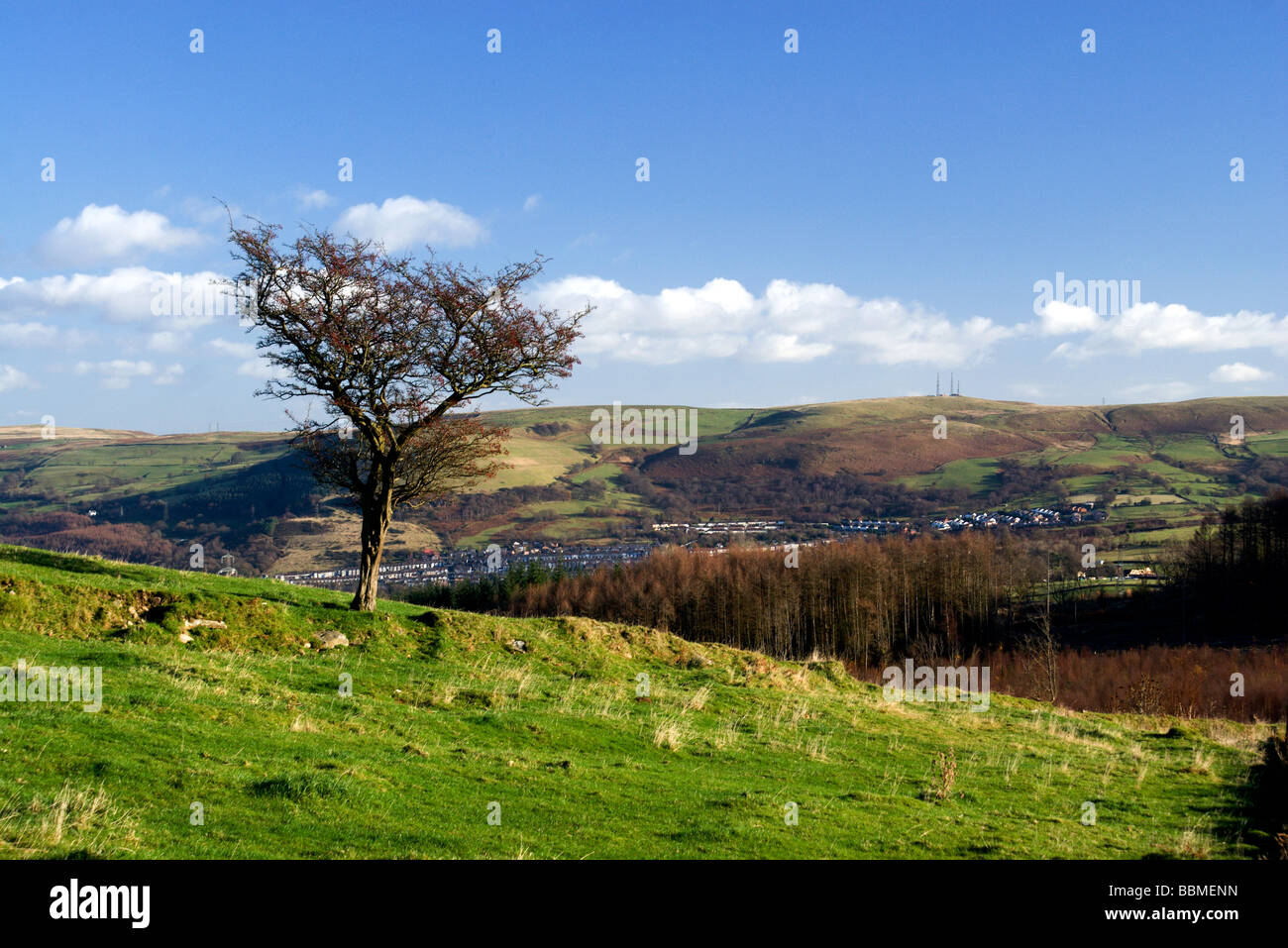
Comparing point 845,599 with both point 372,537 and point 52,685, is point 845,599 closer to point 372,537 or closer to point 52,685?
point 372,537

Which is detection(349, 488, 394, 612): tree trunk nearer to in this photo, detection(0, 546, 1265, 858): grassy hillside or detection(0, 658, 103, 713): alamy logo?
detection(0, 546, 1265, 858): grassy hillside

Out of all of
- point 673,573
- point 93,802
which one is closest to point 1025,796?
point 93,802

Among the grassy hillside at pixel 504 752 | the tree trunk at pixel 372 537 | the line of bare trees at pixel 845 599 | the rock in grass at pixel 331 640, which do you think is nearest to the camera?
the grassy hillside at pixel 504 752

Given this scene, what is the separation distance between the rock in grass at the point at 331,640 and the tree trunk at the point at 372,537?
5.98 feet

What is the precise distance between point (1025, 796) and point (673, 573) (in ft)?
314

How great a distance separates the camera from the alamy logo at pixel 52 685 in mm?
13414

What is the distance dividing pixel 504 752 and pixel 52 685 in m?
7.30

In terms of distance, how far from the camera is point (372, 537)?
25.4m

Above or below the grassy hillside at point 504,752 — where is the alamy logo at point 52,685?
above

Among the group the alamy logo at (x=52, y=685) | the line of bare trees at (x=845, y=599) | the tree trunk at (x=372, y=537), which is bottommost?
the line of bare trees at (x=845, y=599)

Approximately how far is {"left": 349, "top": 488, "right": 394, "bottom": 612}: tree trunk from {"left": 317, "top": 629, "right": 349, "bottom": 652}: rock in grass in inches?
71.7
